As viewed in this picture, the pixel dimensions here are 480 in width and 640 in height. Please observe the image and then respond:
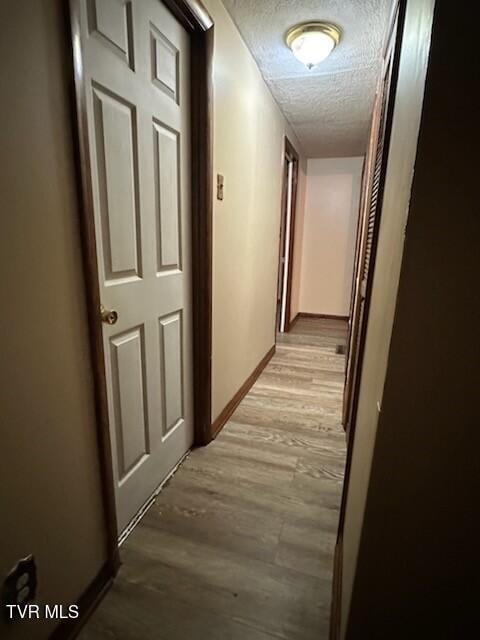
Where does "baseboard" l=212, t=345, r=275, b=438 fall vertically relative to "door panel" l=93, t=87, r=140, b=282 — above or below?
below

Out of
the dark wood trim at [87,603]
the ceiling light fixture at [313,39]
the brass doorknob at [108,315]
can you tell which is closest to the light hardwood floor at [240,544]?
the dark wood trim at [87,603]

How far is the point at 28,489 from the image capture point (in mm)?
790

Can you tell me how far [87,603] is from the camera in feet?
3.36

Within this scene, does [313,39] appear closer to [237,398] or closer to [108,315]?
[108,315]

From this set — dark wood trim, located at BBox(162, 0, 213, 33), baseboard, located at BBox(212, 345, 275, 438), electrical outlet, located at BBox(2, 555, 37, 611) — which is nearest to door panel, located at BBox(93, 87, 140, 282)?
dark wood trim, located at BBox(162, 0, 213, 33)

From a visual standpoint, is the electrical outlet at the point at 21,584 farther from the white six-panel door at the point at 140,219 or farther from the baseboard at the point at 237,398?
the baseboard at the point at 237,398

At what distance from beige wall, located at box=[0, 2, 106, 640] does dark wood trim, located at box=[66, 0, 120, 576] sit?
2 centimetres

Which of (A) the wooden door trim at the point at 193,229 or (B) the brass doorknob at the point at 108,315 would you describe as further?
(B) the brass doorknob at the point at 108,315

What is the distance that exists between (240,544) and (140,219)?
4.48 ft

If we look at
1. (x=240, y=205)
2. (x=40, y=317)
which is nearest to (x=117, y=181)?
(x=40, y=317)

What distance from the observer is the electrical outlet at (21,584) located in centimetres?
75

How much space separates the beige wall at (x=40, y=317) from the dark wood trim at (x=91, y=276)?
2cm

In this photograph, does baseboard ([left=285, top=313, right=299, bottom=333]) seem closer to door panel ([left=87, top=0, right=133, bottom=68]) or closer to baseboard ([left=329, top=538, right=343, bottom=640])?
baseboard ([left=329, top=538, right=343, bottom=640])

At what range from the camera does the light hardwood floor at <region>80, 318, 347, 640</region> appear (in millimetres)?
1023
